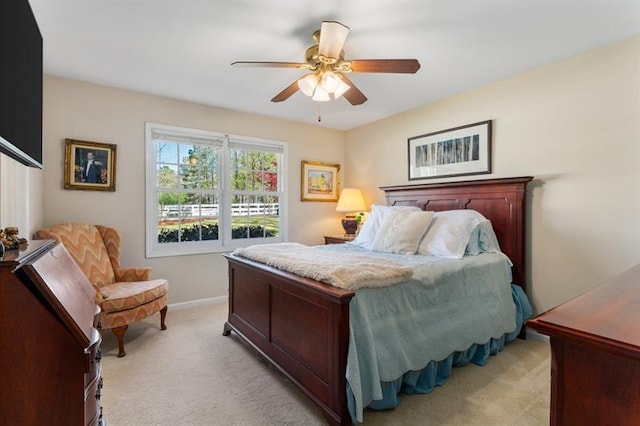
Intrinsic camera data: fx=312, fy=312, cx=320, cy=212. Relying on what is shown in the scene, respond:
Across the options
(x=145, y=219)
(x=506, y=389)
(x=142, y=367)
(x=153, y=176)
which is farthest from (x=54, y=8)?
(x=506, y=389)

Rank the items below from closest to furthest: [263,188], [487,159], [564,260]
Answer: [564,260] → [487,159] → [263,188]

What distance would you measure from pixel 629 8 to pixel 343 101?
241cm

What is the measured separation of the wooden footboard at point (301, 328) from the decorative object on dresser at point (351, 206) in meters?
2.04

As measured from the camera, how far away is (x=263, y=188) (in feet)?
14.3

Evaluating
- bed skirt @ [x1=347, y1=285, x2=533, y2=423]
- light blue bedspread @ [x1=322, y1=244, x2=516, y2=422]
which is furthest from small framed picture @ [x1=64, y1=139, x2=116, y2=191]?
bed skirt @ [x1=347, y1=285, x2=533, y2=423]

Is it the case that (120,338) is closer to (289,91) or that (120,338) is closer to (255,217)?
(255,217)

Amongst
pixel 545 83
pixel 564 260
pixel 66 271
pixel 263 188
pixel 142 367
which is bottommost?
pixel 142 367

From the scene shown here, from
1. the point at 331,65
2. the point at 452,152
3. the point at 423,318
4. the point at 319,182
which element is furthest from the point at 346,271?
the point at 319,182

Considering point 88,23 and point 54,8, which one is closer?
point 54,8

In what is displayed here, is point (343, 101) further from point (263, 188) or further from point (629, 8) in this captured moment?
point (629, 8)

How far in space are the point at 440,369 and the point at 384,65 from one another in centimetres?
210

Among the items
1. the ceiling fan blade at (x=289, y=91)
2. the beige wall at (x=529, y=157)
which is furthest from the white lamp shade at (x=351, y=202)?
the ceiling fan blade at (x=289, y=91)

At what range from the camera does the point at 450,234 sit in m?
2.74

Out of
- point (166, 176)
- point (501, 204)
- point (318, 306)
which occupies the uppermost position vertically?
point (166, 176)
